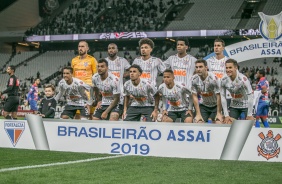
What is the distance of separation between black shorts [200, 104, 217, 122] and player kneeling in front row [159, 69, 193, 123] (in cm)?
30

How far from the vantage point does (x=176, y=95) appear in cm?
960

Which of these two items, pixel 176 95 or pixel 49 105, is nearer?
pixel 176 95

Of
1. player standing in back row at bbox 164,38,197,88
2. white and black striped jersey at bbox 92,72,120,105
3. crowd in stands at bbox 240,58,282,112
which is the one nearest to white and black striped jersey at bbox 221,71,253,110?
player standing in back row at bbox 164,38,197,88

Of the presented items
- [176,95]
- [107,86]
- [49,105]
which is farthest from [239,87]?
[49,105]

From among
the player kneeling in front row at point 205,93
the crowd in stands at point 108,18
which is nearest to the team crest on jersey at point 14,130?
the player kneeling in front row at point 205,93

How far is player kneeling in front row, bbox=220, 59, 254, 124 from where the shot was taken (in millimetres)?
8938

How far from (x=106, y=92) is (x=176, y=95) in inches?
58.4

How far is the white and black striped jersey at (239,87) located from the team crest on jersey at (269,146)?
1852mm

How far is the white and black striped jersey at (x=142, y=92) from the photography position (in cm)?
956

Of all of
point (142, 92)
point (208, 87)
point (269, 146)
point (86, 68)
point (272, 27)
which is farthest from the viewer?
point (272, 27)

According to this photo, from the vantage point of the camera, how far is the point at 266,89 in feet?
50.4

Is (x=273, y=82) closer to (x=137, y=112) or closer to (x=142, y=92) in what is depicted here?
(x=137, y=112)

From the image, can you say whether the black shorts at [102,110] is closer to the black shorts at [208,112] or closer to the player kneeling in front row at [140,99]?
the player kneeling in front row at [140,99]

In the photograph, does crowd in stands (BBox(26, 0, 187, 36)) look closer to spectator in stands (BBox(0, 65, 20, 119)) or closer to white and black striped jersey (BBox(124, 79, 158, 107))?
spectator in stands (BBox(0, 65, 20, 119))
